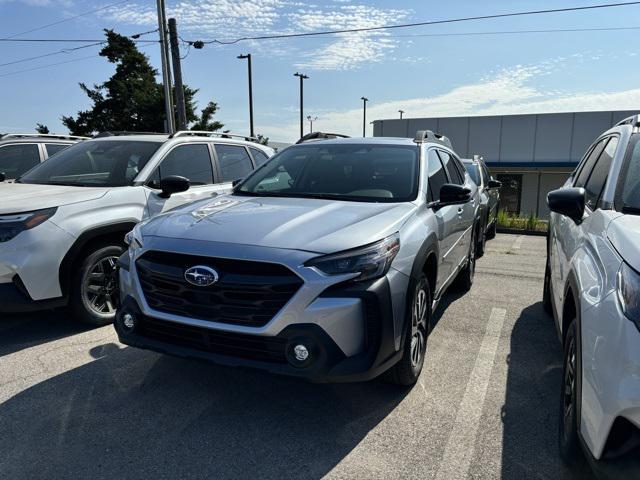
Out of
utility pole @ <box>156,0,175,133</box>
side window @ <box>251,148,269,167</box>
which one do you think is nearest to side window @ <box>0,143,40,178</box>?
side window @ <box>251,148,269,167</box>

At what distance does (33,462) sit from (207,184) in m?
3.61

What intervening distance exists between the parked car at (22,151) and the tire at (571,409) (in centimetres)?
711

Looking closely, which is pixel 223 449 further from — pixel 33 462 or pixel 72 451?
pixel 33 462

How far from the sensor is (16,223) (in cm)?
393

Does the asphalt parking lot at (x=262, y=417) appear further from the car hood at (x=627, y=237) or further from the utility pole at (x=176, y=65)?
the utility pole at (x=176, y=65)

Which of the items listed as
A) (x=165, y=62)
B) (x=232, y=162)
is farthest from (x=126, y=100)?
(x=232, y=162)

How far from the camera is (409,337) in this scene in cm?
305

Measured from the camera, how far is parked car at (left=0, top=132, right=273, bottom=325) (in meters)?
3.93

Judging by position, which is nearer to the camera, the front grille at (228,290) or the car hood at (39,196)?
the front grille at (228,290)

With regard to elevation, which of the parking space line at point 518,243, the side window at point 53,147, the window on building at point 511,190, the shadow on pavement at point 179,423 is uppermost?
the side window at point 53,147

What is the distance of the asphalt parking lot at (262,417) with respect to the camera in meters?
2.59

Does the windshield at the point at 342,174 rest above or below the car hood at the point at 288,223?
above

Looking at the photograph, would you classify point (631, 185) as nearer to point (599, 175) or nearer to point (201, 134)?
point (599, 175)

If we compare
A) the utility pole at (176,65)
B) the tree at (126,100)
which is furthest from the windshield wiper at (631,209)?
the tree at (126,100)
